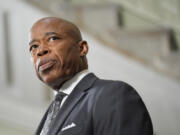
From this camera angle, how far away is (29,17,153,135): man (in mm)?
763

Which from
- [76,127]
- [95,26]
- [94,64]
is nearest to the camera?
[76,127]

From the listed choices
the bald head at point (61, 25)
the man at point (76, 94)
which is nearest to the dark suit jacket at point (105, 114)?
the man at point (76, 94)

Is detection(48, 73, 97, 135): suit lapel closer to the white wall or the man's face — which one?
the man's face

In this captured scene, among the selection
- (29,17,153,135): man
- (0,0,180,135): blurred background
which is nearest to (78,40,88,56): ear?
(29,17,153,135): man

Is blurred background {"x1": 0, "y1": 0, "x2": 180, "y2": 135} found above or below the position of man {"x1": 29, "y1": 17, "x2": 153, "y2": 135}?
below

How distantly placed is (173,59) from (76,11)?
603mm

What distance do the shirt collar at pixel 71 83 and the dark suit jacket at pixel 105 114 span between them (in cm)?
3

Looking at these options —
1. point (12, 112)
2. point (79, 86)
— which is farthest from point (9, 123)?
point (79, 86)

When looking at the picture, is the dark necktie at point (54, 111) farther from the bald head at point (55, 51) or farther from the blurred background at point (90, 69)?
the blurred background at point (90, 69)

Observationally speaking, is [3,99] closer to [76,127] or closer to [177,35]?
[177,35]

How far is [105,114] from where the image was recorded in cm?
77

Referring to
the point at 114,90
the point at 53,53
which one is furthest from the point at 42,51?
the point at 114,90

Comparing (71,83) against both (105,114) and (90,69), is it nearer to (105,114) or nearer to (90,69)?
(105,114)

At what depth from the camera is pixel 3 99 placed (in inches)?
101
